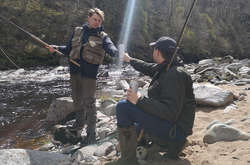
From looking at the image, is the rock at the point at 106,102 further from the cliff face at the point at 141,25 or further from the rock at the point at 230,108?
the cliff face at the point at 141,25

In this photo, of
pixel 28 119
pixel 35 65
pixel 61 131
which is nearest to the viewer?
pixel 61 131

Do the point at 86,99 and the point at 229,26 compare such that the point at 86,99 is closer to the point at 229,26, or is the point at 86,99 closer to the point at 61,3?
the point at 61,3

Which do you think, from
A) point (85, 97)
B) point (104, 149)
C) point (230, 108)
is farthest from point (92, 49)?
point (230, 108)

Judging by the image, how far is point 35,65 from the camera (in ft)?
60.8

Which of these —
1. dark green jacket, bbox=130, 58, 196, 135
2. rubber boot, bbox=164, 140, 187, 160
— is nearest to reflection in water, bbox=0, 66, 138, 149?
rubber boot, bbox=164, 140, 187, 160

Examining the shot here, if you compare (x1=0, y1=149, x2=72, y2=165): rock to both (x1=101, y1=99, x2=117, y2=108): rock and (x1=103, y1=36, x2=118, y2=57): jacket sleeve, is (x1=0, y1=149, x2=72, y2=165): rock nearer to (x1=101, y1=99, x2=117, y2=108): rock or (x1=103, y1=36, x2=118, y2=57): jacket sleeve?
(x1=103, y1=36, x2=118, y2=57): jacket sleeve

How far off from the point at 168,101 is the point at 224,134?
1425 mm

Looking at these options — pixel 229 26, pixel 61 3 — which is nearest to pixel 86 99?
pixel 61 3

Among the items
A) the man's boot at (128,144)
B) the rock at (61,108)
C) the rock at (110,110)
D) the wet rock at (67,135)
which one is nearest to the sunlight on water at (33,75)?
the rock at (61,108)

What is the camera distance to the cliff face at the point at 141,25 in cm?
1912

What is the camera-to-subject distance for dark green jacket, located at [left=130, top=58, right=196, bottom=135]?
276 centimetres

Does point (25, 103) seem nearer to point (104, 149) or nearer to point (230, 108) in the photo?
point (104, 149)

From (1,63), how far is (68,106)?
475 inches

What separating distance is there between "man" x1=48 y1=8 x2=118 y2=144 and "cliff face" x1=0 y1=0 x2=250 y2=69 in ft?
44.1
